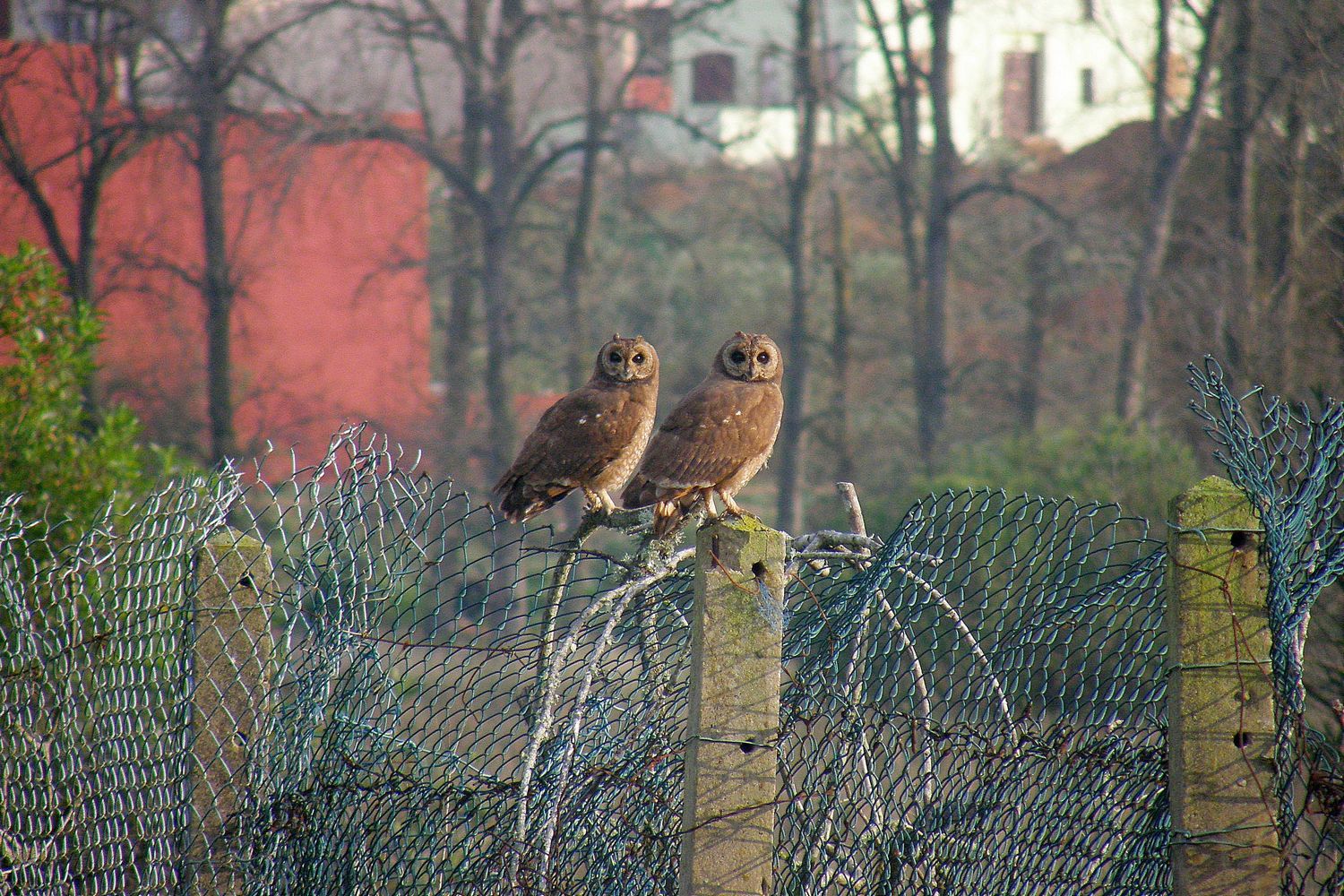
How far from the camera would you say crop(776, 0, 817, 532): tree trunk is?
727 inches

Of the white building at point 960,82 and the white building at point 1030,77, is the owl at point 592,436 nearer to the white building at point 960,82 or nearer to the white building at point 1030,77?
the white building at point 960,82

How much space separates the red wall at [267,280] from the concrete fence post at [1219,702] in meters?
15.3

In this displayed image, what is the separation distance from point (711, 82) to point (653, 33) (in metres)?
18.5

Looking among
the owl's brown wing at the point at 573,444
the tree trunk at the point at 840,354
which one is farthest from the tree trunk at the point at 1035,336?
the owl's brown wing at the point at 573,444

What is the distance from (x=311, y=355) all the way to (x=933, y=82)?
10.8 metres

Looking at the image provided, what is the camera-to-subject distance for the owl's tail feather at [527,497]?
4.70 meters

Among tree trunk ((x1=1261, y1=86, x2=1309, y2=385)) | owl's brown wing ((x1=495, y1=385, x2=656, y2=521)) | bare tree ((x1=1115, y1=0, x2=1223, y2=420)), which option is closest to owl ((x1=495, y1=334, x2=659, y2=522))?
owl's brown wing ((x1=495, y1=385, x2=656, y2=521))

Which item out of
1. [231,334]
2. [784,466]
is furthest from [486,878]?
[231,334]

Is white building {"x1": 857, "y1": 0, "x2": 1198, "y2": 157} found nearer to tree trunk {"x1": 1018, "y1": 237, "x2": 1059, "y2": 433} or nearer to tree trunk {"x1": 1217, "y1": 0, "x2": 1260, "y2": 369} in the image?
tree trunk {"x1": 1018, "y1": 237, "x2": 1059, "y2": 433}

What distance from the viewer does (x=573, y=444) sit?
4551 mm

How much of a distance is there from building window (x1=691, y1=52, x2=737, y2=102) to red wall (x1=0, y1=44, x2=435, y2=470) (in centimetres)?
1581

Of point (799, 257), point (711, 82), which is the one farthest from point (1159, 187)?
point (711, 82)

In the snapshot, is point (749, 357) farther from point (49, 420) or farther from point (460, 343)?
point (460, 343)

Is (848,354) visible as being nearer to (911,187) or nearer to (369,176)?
(911,187)
